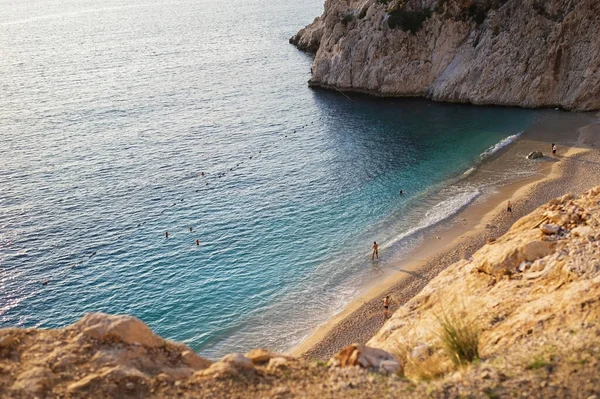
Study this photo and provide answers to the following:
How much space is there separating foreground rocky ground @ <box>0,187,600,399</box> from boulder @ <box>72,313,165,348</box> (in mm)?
24

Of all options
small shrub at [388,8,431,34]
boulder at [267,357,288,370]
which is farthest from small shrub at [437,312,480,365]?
small shrub at [388,8,431,34]

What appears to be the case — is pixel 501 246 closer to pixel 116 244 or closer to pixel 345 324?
pixel 345 324

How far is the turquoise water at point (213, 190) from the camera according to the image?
36.2m

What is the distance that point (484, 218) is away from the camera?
4334 cm

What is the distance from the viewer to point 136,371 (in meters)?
12.8

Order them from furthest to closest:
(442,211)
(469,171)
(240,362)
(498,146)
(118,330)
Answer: (498,146) < (469,171) < (442,211) < (118,330) < (240,362)

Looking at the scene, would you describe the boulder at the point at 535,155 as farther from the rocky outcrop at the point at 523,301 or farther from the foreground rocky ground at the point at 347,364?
the foreground rocky ground at the point at 347,364

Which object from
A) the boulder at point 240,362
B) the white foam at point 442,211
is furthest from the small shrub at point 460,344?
the white foam at point 442,211

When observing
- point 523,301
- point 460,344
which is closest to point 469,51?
point 523,301

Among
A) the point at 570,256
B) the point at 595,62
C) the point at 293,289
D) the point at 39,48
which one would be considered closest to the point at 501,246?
the point at 570,256

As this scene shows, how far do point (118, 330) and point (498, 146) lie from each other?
170 feet

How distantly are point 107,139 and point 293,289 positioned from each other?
39192 millimetres

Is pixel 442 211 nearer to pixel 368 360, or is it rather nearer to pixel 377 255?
pixel 377 255

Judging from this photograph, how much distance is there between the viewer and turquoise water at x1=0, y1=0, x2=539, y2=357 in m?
36.2
